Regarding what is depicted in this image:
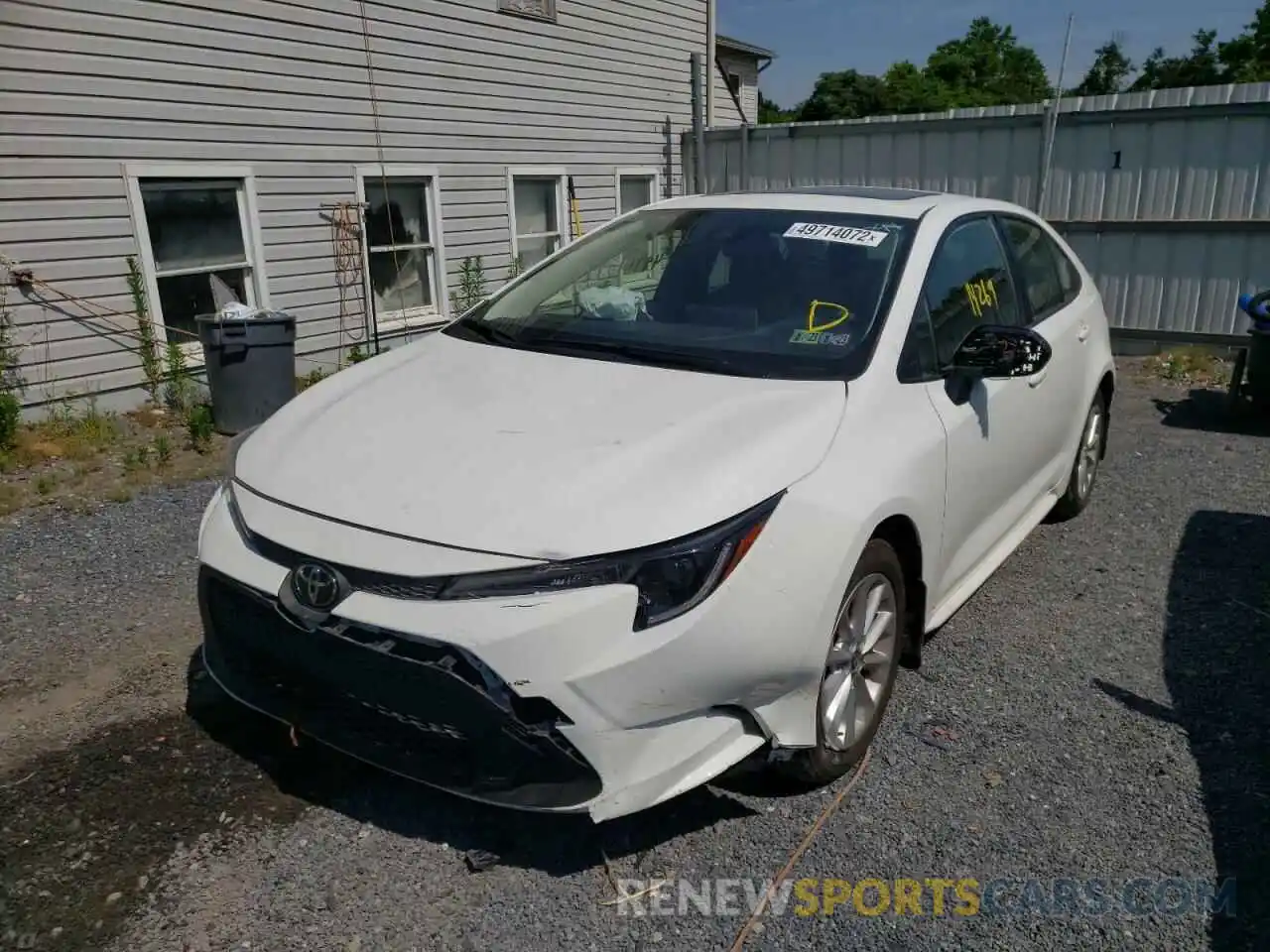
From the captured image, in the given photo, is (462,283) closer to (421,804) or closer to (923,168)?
(923,168)

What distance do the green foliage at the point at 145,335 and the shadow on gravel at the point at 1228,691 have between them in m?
6.61

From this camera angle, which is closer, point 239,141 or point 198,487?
point 198,487

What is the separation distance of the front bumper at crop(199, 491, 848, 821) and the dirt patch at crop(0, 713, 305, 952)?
521 mm

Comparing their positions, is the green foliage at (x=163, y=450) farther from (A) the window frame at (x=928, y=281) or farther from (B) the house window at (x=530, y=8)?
(B) the house window at (x=530, y=8)

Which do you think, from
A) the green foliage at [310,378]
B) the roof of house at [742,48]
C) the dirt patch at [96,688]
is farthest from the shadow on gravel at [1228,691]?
the roof of house at [742,48]

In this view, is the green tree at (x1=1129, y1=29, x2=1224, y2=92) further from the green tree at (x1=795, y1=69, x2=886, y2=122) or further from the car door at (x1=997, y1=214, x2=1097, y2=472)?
the car door at (x1=997, y1=214, x2=1097, y2=472)

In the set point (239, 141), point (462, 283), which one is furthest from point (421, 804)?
point (462, 283)

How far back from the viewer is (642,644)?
208 cm

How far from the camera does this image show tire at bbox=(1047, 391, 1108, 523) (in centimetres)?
470

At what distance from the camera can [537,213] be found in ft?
35.2

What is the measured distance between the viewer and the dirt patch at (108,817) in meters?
2.28

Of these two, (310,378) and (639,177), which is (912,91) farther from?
(310,378)

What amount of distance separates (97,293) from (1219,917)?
7223 millimetres

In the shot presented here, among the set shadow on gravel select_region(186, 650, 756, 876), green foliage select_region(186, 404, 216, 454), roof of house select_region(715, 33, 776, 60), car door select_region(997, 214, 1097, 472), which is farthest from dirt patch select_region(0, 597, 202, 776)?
roof of house select_region(715, 33, 776, 60)
